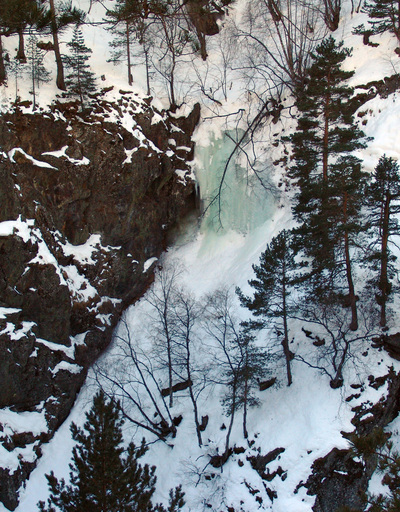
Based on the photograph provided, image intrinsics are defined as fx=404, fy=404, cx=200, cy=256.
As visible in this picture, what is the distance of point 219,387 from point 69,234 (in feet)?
31.5

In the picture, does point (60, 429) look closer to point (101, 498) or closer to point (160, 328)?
point (160, 328)

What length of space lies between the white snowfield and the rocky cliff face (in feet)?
0.95

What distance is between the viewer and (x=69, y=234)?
18.7 metres

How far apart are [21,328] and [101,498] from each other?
9.57m

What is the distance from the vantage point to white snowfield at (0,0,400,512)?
13109 mm

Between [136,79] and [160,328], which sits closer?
[160,328]

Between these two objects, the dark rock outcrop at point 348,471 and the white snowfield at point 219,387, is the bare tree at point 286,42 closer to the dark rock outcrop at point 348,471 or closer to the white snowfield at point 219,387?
the white snowfield at point 219,387

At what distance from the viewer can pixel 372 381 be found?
1345cm

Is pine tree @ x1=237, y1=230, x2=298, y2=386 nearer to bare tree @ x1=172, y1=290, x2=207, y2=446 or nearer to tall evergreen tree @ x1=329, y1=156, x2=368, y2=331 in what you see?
tall evergreen tree @ x1=329, y1=156, x2=368, y2=331

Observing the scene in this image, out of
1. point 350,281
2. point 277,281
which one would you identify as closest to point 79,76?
point 277,281

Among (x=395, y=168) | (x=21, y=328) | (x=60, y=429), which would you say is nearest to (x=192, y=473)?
(x=60, y=429)

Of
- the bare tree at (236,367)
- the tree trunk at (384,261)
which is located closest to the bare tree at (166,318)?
the bare tree at (236,367)

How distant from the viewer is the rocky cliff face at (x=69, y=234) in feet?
49.3

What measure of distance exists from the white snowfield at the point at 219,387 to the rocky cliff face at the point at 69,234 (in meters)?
0.29
